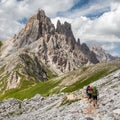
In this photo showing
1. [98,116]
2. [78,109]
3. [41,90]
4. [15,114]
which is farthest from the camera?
[41,90]

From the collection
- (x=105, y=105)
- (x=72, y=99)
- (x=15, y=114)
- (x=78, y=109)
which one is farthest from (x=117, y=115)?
(x=15, y=114)

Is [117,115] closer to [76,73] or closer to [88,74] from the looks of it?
[88,74]

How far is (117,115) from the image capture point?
38.9m

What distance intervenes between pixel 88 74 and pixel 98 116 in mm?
113886

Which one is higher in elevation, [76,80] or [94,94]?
[94,94]

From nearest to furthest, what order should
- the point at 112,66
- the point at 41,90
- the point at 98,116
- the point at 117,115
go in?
1. the point at 117,115
2. the point at 98,116
3. the point at 112,66
4. the point at 41,90

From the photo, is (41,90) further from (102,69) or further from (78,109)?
(78,109)

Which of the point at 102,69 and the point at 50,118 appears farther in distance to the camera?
the point at 102,69

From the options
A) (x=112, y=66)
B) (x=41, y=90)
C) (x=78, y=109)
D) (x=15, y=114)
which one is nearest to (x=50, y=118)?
(x=78, y=109)

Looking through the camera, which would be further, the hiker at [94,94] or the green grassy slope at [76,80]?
the green grassy slope at [76,80]

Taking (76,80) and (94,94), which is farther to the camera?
(76,80)

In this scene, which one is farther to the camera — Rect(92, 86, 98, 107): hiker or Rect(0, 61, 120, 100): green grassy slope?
Rect(0, 61, 120, 100): green grassy slope

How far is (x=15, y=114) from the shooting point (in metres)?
88.5

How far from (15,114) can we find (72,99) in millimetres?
24519
